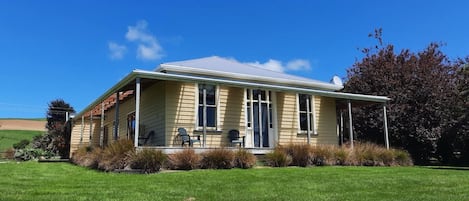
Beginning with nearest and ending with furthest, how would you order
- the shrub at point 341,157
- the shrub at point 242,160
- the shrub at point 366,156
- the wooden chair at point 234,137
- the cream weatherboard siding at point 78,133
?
the shrub at point 242,160, the shrub at point 341,157, the shrub at point 366,156, the wooden chair at point 234,137, the cream weatherboard siding at point 78,133

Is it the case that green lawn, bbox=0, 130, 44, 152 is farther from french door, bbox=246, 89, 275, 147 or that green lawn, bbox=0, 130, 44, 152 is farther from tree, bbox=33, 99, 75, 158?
french door, bbox=246, 89, 275, 147

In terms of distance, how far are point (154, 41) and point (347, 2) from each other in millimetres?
9911

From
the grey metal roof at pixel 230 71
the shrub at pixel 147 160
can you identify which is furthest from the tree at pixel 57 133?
the shrub at pixel 147 160

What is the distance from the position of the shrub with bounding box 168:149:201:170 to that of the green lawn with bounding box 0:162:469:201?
1063mm

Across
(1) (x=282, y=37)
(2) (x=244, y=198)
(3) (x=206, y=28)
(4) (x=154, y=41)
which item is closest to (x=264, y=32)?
(1) (x=282, y=37)

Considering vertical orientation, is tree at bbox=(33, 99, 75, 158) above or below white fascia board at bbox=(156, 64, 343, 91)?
below

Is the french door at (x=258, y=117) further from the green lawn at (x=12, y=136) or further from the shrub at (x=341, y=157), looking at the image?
the green lawn at (x=12, y=136)

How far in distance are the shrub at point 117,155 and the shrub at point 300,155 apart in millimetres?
4591

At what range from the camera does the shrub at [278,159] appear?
38.5 ft

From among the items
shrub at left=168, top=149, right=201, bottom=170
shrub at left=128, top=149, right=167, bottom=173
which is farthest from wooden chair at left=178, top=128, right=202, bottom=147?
shrub at left=128, top=149, right=167, bottom=173

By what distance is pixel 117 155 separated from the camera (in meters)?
10.4

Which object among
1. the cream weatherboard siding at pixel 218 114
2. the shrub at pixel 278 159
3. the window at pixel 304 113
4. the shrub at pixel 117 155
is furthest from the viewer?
the window at pixel 304 113

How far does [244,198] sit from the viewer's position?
6234 mm

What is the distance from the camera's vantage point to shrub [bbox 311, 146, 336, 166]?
12.4 m
